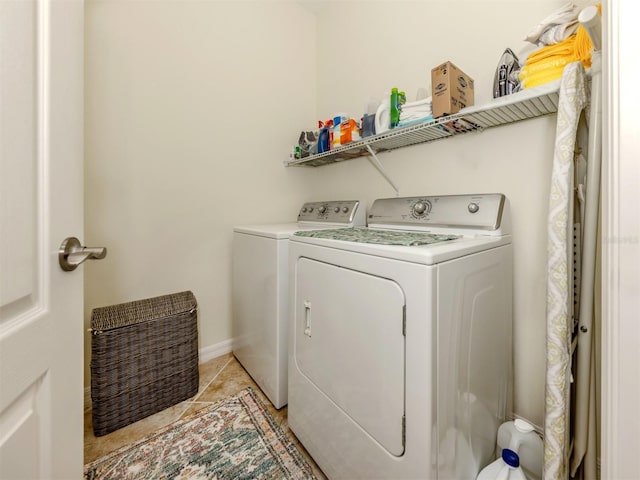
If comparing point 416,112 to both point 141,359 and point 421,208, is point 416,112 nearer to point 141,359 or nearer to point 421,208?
point 421,208

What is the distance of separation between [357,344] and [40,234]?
89 centimetres

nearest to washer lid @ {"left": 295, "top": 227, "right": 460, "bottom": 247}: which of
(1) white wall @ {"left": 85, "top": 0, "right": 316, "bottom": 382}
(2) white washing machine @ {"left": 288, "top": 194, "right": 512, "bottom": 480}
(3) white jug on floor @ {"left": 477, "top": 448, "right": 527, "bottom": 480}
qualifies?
(2) white washing machine @ {"left": 288, "top": 194, "right": 512, "bottom": 480}

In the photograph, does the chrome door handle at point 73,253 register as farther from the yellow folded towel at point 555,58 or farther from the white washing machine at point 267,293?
the yellow folded towel at point 555,58

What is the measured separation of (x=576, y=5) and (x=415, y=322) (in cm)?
145

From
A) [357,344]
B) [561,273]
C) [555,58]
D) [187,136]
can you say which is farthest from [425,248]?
[187,136]

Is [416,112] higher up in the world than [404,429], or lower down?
higher up

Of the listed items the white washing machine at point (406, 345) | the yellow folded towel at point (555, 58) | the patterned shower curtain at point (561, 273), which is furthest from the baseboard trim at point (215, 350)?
the yellow folded towel at point (555, 58)

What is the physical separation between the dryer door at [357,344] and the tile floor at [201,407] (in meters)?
0.49

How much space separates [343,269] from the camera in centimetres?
100

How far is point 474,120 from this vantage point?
1268 mm

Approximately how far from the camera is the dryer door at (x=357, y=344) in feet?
2.79

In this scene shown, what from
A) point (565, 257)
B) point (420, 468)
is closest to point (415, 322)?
point (420, 468)

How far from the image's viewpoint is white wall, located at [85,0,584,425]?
1274mm

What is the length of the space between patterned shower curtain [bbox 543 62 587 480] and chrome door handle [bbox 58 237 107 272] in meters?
1.34
